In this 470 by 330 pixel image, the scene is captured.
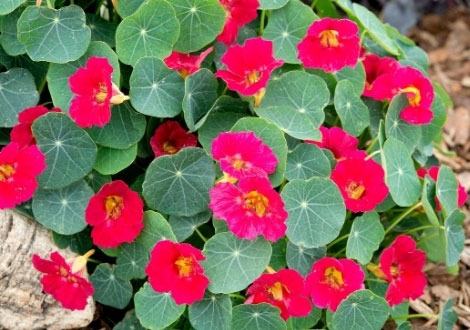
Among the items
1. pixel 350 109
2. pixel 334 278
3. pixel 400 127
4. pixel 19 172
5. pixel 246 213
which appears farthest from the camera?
pixel 400 127

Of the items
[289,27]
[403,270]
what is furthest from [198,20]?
[403,270]

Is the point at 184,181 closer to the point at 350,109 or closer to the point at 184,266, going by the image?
the point at 184,266

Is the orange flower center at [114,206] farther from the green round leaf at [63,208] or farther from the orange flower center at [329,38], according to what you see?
the orange flower center at [329,38]

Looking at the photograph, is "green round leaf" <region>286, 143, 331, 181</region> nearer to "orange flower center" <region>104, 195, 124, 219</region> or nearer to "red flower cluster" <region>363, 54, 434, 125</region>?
"red flower cluster" <region>363, 54, 434, 125</region>

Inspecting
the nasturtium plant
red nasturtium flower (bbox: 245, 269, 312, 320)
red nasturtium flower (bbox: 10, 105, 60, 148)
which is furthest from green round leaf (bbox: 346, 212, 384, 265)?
red nasturtium flower (bbox: 10, 105, 60, 148)

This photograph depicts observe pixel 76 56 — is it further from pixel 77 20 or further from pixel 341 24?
pixel 341 24
